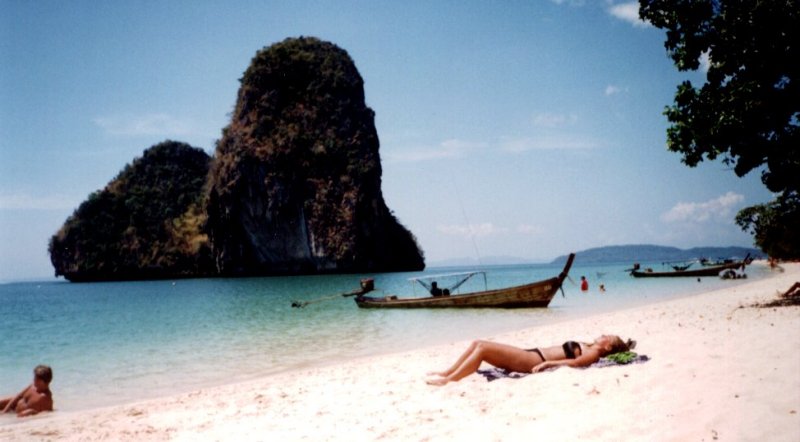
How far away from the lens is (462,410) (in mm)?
4984

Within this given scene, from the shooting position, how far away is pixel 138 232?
8938 centimetres

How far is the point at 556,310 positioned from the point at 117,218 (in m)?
97.1

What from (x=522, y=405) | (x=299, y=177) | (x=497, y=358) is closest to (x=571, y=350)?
(x=497, y=358)

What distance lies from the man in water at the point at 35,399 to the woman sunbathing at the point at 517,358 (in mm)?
6075

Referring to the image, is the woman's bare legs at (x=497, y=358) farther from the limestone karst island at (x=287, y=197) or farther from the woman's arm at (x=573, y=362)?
the limestone karst island at (x=287, y=197)

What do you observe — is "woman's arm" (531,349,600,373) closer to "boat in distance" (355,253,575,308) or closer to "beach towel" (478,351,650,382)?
"beach towel" (478,351,650,382)

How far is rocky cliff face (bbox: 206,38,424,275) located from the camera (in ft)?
236

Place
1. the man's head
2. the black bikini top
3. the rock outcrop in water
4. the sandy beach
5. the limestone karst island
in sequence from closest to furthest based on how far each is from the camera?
the sandy beach < the black bikini top < the man's head < the limestone karst island < the rock outcrop in water

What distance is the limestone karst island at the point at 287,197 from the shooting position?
72125mm

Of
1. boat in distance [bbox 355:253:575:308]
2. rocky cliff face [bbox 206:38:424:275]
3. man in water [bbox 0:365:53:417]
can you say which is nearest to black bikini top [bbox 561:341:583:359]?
man in water [bbox 0:365:53:417]

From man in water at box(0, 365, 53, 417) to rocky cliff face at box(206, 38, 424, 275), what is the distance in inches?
2429

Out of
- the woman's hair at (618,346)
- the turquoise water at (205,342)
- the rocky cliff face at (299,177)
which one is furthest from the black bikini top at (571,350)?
the rocky cliff face at (299,177)

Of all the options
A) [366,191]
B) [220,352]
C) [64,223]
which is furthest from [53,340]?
[64,223]

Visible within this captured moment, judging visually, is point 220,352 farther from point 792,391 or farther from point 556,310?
point 556,310
